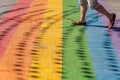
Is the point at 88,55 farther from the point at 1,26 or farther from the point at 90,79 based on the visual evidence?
the point at 1,26

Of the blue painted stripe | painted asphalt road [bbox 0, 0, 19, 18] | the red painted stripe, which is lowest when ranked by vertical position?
the blue painted stripe

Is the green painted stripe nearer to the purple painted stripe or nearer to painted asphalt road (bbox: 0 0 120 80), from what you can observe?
painted asphalt road (bbox: 0 0 120 80)

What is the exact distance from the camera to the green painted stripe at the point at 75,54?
5199 millimetres

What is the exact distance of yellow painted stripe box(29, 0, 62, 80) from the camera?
518 centimetres

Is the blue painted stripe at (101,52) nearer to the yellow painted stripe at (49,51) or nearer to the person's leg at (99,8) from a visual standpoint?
the person's leg at (99,8)

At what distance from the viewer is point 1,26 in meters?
7.41

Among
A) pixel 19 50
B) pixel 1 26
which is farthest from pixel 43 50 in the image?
pixel 1 26

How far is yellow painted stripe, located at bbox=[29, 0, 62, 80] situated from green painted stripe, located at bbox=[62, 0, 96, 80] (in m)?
0.10

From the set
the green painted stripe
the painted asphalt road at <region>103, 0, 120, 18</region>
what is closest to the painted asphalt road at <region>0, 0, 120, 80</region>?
the green painted stripe

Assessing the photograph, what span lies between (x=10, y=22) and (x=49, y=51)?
2.01m

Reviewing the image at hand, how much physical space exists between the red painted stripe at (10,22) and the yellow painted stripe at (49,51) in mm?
578

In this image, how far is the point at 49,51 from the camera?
20.0 ft

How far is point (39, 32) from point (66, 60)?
5.22 feet

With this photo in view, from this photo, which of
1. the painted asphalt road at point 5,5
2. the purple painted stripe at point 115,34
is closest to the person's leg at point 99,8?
the purple painted stripe at point 115,34
